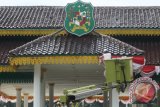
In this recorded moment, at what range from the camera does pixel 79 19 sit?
1341 centimetres

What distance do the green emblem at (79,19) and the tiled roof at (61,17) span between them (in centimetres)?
173

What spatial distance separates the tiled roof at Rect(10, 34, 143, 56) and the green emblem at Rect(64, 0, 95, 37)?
0.89ft

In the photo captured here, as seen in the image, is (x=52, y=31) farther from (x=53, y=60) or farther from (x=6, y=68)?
(x=53, y=60)

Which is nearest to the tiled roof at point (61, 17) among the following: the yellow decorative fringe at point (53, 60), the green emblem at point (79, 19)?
the green emblem at point (79, 19)

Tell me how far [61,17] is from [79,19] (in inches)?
140

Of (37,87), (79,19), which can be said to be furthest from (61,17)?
(37,87)

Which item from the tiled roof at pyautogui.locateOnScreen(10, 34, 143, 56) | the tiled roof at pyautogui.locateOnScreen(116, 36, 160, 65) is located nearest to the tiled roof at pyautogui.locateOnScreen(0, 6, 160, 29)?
the tiled roof at pyautogui.locateOnScreen(116, 36, 160, 65)

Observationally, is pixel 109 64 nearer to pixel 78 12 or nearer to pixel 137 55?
pixel 137 55

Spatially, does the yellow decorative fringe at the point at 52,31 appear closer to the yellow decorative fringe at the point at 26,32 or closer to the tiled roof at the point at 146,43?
the yellow decorative fringe at the point at 26,32

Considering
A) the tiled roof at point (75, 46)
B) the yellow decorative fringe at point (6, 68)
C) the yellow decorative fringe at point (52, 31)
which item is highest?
the yellow decorative fringe at point (52, 31)

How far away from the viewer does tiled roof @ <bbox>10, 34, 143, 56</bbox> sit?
1287cm

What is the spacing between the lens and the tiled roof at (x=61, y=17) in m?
15.5

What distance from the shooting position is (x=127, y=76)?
22.8 ft

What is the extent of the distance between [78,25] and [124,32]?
227 cm
